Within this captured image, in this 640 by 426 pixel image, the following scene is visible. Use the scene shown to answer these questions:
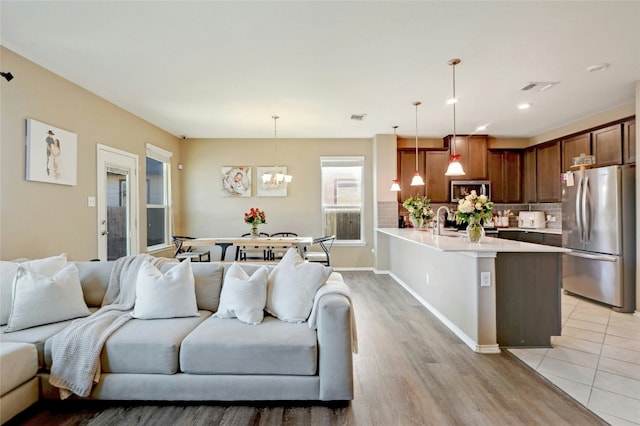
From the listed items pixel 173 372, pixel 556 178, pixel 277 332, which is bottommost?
pixel 173 372

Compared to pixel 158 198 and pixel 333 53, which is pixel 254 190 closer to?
pixel 158 198

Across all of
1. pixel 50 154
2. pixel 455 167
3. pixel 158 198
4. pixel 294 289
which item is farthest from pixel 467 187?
pixel 50 154

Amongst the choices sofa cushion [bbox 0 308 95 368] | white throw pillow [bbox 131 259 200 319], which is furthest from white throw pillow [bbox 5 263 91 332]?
white throw pillow [bbox 131 259 200 319]

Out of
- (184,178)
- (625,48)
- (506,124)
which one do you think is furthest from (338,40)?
(184,178)

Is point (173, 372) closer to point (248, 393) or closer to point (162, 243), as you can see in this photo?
point (248, 393)

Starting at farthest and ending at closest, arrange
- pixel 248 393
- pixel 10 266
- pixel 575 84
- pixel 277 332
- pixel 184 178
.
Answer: pixel 184 178 → pixel 575 84 → pixel 10 266 → pixel 277 332 → pixel 248 393

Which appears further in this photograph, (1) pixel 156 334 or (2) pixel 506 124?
(2) pixel 506 124

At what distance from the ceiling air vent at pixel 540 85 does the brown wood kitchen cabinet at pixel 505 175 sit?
2.47 metres

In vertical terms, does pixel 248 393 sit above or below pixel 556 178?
below

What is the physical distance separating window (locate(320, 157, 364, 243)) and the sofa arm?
4410mm

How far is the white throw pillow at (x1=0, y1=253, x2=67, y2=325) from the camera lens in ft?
7.54

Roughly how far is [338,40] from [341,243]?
4.24 metres

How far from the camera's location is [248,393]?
2045mm

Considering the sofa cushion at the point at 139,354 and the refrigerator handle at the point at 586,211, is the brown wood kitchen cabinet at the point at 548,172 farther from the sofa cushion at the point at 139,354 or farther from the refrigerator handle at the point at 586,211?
the sofa cushion at the point at 139,354
